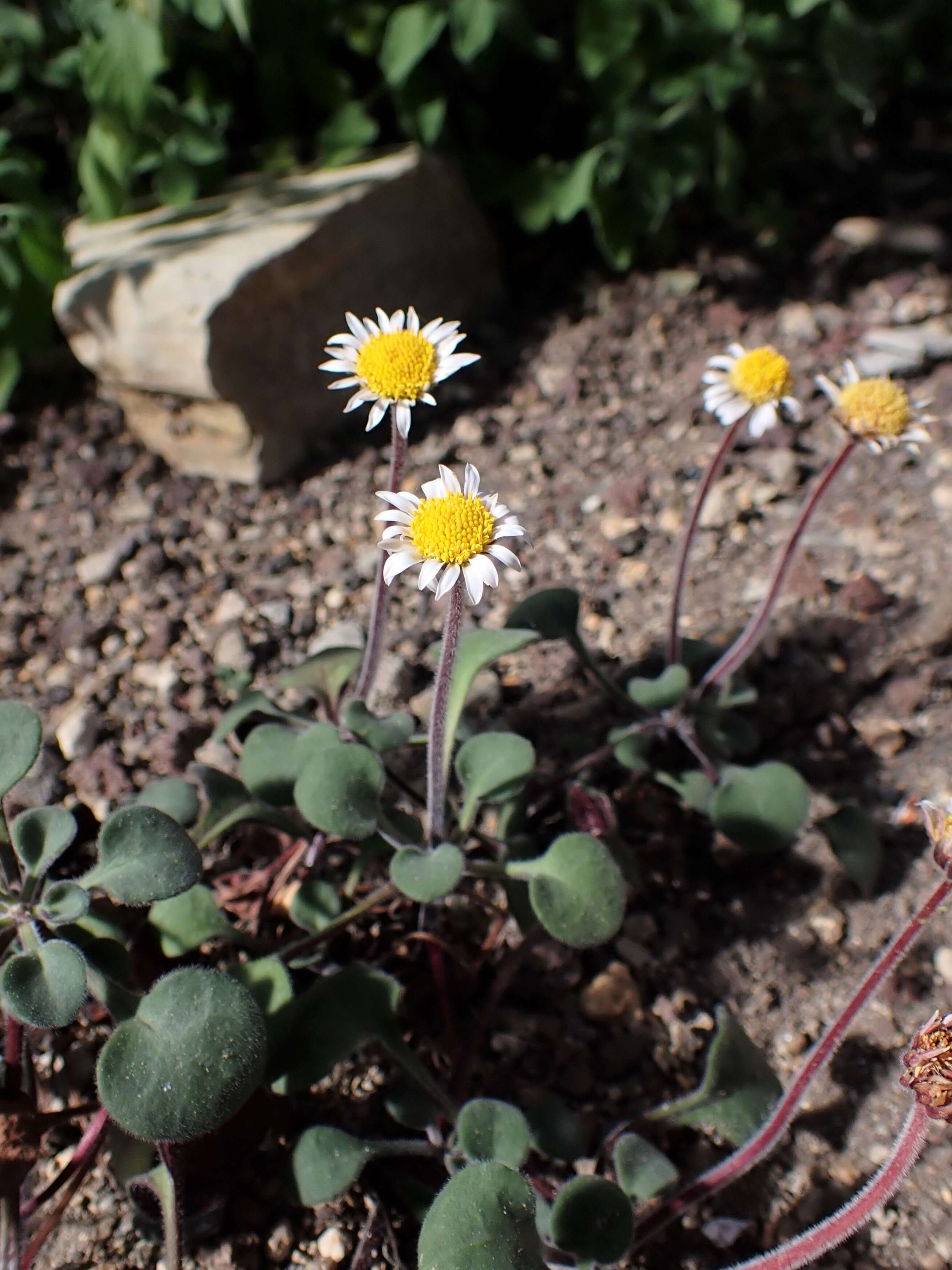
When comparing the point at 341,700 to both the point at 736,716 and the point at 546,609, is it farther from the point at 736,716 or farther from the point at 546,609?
the point at 736,716

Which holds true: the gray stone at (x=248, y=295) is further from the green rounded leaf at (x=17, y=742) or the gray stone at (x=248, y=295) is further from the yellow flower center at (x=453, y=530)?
the yellow flower center at (x=453, y=530)

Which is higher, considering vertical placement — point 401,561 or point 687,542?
point 401,561

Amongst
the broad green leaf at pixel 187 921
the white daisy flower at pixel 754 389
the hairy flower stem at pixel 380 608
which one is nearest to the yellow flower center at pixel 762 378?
the white daisy flower at pixel 754 389

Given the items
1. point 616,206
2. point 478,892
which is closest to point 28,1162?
point 478,892

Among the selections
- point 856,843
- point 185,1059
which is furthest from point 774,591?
point 185,1059

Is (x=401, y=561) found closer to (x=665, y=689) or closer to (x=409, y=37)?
(x=665, y=689)

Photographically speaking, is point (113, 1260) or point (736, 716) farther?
point (736, 716)
